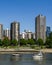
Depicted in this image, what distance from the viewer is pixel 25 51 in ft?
639

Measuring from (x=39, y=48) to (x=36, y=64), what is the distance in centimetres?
10575

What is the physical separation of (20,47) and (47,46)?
16224mm

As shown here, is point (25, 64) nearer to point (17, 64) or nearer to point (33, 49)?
point (17, 64)

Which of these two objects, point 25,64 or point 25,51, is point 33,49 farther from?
point 25,64

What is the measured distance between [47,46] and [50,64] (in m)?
107

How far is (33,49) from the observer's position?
645ft

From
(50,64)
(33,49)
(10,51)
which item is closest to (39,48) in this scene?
(33,49)

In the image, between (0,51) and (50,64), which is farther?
(0,51)

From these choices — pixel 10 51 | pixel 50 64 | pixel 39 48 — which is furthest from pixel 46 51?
pixel 50 64

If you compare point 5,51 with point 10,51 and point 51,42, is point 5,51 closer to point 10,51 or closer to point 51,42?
point 10,51

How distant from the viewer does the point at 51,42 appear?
648 ft

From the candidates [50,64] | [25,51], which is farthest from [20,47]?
[50,64]

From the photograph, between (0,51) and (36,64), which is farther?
(0,51)

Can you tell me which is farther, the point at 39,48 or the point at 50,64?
the point at 39,48
